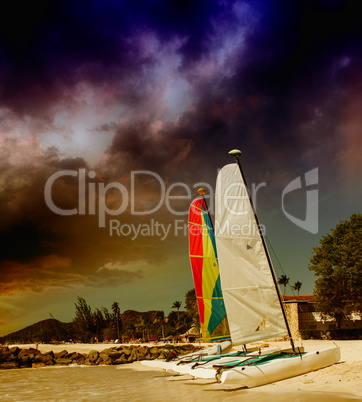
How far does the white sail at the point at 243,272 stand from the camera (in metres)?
15.3

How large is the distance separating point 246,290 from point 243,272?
738mm

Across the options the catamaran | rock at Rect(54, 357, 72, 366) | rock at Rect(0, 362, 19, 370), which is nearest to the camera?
the catamaran

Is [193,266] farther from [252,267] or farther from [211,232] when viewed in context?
[252,267]

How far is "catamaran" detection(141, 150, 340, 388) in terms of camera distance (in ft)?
47.6

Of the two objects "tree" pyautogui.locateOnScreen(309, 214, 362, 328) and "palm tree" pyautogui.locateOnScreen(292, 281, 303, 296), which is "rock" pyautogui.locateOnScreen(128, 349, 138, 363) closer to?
"tree" pyautogui.locateOnScreen(309, 214, 362, 328)

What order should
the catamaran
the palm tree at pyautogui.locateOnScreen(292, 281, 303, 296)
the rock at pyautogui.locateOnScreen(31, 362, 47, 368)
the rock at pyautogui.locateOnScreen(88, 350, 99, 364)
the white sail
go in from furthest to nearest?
the palm tree at pyautogui.locateOnScreen(292, 281, 303, 296) → the rock at pyautogui.locateOnScreen(31, 362, 47, 368) → the rock at pyautogui.locateOnScreen(88, 350, 99, 364) → the white sail → the catamaran

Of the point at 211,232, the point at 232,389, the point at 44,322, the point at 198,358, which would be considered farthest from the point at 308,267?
the point at 44,322

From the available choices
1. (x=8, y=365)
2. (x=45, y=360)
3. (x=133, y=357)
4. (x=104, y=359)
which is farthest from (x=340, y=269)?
(x=8, y=365)

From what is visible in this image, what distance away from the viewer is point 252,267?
51.7 ft

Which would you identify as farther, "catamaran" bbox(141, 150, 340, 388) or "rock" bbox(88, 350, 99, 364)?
"rock" bbox(88, 350, 99, 364)

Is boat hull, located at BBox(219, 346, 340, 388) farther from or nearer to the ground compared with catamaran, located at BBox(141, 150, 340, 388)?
nearer to the ground

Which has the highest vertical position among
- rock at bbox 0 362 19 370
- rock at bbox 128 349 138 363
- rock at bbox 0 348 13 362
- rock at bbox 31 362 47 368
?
rock at bbox 0 348 13 362

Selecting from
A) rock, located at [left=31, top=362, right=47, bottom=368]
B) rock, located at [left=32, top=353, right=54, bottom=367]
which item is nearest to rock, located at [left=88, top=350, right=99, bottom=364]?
rock, located at [left=32, top=353, right=54, bottom=367]

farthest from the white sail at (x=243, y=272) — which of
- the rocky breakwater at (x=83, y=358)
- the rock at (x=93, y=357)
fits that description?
the rock at (x=93, y=357)
